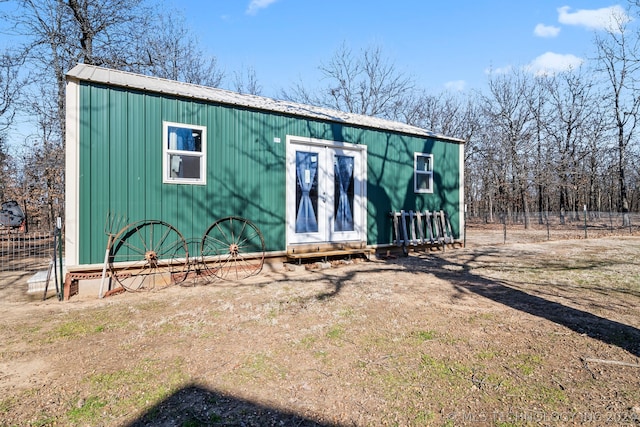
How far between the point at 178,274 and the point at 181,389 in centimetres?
368

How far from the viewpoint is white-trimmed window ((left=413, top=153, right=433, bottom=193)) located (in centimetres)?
899

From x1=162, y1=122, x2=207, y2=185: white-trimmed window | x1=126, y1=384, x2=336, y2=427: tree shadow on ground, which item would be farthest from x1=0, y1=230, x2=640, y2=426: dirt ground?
x1=162, y1=122, x2=207, y2=185: white-trimmed window

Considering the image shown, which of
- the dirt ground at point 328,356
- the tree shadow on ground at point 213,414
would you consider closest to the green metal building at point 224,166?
the dirt ground at point 328,356

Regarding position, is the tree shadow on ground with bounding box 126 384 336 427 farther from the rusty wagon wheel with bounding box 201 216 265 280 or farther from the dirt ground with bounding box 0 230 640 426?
the rusty wagon wheel with bounding box 201 216 265 280

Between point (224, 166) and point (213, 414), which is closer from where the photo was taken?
point (213, 414)

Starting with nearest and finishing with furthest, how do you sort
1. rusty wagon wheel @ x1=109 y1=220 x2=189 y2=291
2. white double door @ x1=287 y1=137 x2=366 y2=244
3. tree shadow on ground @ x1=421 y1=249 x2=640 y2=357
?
tree shadow on ground @ x1=421 y1=249 x2=640 y2=357, rusty wagon wheel @ x1=109 y1=220 x2=189 y2=291, white double door @ x1=287 y1=137 x2=366 y2=244

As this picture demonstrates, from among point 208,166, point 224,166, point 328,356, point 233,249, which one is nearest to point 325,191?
point 224,166

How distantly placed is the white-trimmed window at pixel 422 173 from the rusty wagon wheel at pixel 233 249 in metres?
4.69

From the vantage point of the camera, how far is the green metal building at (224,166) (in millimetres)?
5117

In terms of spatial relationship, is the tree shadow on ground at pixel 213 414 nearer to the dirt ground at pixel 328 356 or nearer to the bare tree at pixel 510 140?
the dirt ground at pixel 328 356

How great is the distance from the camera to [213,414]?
2111 millimetres

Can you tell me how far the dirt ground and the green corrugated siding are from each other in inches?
52.3

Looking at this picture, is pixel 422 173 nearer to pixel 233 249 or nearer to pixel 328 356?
pixel 233 249

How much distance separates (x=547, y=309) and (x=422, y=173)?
18.2 ft
